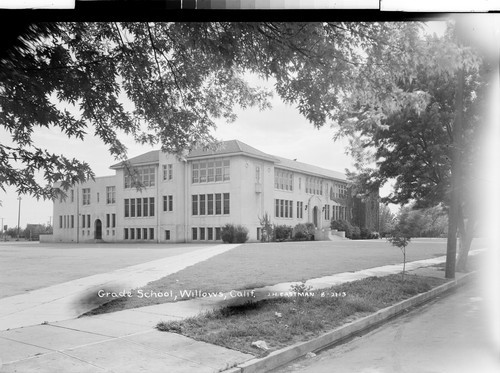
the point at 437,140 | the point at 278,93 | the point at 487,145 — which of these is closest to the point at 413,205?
the point at 437,140

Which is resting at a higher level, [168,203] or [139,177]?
[139,177]

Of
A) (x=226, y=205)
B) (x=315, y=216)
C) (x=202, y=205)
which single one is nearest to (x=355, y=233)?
(x=315, y=216)

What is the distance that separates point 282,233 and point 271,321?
1.03m

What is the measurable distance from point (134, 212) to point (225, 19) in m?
2.34

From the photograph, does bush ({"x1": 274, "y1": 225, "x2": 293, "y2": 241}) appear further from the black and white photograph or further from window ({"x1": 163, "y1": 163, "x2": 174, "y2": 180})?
window ({"x1": 163, "y1": 163, "x2": 174, "y2": 180})

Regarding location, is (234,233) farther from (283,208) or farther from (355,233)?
(355,233)

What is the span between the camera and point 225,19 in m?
3.46

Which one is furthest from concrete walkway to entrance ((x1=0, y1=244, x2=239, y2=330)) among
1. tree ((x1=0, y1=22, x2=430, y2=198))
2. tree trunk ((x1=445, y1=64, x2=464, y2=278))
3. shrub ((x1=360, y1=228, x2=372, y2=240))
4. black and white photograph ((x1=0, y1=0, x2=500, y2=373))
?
tree trunk ((x1=445, y1=64, x2=464, y2=278))

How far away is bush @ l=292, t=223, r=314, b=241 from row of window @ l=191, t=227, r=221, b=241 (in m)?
0.94

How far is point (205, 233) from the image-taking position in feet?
16.3

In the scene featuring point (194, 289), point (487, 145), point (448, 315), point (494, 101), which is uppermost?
point (494, 101)

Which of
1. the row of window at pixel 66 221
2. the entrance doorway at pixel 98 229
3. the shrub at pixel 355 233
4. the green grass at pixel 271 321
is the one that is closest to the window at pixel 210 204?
the green grass at pixel 271 321

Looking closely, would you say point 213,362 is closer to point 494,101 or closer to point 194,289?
point 194,289

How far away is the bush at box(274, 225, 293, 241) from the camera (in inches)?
205
